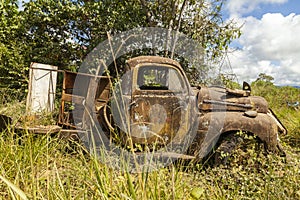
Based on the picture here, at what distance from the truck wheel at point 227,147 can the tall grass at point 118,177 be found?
11 cm

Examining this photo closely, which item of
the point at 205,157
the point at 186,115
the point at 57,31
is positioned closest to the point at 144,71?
the point at 186,115

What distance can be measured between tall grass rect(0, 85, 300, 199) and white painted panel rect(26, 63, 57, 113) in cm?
231

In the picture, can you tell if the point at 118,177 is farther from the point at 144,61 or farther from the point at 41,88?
the point at 41,88

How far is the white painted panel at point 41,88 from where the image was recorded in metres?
5.51

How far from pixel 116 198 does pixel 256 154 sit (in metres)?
2.60

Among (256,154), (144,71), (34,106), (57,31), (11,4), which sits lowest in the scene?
(256,154)

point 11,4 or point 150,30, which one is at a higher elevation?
point 11,4

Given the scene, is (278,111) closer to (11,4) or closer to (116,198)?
(116,198)

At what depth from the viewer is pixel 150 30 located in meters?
7.37

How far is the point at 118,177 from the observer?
6.18 ft

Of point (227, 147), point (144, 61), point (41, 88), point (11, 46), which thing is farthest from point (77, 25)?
point (227, 147)

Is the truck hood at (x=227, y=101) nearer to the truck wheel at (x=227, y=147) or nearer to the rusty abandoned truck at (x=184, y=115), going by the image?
the rusty abandoned truck at (x=184, y=115)

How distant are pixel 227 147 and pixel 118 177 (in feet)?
7.47

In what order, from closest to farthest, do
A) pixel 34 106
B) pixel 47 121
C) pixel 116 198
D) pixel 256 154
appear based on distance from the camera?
pixel 116 198
pixel 256 154
pixel 47 121
pixel 34 106
